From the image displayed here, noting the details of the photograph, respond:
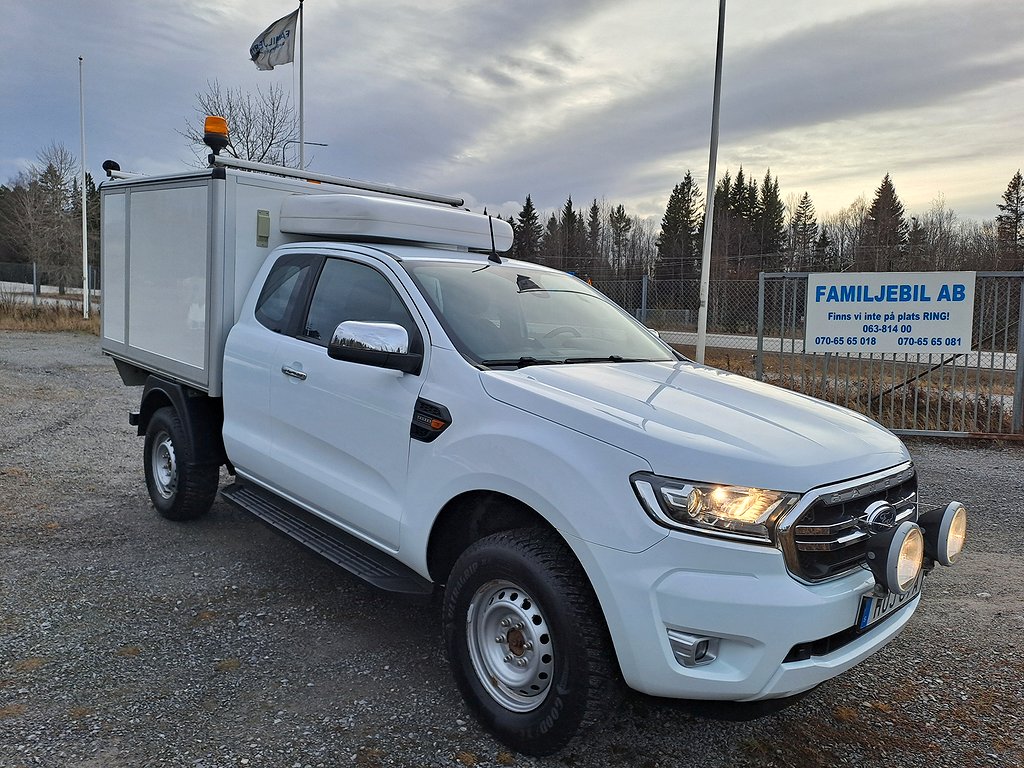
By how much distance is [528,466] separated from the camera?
8.96 feet

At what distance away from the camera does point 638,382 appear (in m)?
3.25

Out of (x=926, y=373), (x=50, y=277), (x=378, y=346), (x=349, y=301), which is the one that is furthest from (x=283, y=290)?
(x=50, y=277)

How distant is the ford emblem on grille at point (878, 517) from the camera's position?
2.64 meters

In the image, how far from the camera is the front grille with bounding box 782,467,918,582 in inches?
95.1

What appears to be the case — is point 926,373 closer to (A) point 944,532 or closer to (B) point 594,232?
(A) point 944,532

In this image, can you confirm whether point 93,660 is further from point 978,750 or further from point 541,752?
point 978,750

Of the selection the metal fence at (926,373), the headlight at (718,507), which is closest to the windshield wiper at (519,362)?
the headlight at (718,507)

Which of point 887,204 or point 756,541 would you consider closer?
point 756,541

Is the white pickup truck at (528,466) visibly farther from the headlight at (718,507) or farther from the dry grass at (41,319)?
the dry grass at (41,319)

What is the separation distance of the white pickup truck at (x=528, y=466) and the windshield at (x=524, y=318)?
17 millimetres

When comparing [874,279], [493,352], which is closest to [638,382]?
[493,352]

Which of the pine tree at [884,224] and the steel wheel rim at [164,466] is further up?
the pine tree at [884,224]

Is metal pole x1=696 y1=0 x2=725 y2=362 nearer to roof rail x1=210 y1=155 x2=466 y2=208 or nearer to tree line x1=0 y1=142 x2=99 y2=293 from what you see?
roof rail x1=210 y1=155 x2=466 y2=208

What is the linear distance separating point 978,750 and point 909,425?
25.8 feet
